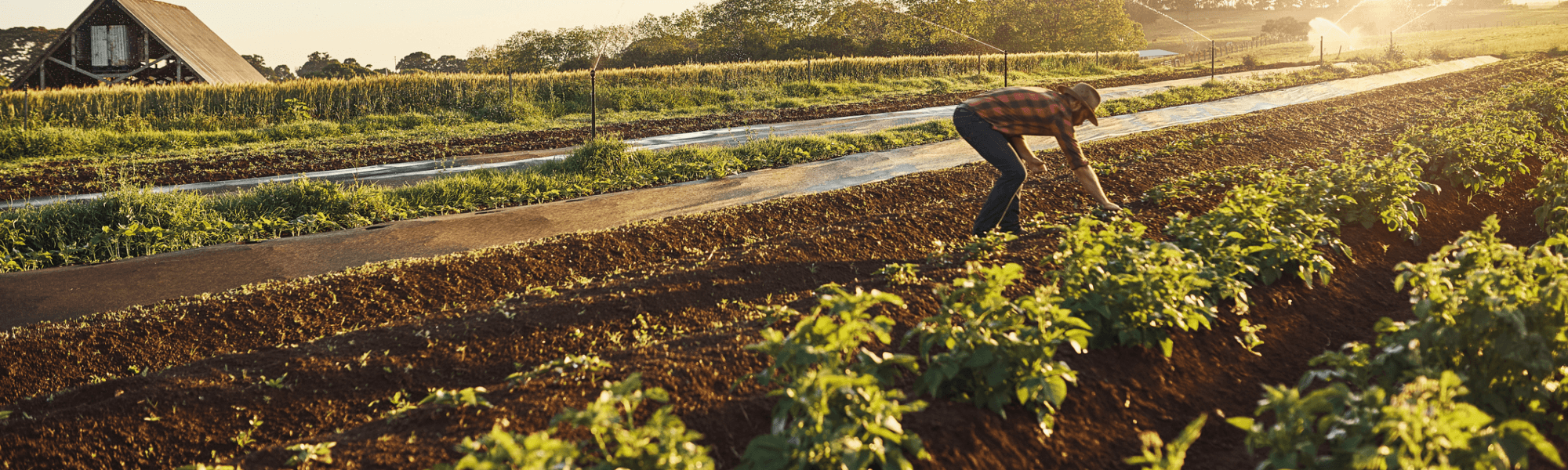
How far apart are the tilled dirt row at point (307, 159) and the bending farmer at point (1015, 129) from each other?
25.5 feet

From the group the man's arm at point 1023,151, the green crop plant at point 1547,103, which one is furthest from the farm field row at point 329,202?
the green crop plant at point 1547,103

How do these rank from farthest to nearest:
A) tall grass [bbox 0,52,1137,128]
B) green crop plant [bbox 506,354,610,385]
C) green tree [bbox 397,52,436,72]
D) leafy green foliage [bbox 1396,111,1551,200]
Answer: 1. green tree [bbox 397,52,436,72]
2. tall grass [bbox 0,52,1137,128]
3. leafy green foliage [bbox 1396,111,1551,200]
4. green crop plant [bbox 506,354,610,385]

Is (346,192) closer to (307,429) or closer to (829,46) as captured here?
(307,429)

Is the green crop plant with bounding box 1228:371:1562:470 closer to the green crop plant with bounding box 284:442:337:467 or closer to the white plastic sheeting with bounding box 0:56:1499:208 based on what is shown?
the green crop plant with bounding box 284:442:337:467

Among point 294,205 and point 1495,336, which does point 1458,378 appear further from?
point 294,205

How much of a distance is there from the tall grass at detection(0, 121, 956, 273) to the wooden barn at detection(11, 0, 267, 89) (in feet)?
66.3

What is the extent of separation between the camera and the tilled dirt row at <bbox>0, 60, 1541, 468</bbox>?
10.3 ft

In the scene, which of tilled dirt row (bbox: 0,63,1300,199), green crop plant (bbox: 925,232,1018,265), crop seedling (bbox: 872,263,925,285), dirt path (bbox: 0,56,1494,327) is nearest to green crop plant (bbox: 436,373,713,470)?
crop seedling (bbox: 872,263,925,285)

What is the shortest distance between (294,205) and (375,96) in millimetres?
12986

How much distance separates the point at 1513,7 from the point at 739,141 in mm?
129824

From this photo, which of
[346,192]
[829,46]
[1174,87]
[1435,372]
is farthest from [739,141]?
[829,46]

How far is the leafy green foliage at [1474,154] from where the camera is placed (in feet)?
22.8

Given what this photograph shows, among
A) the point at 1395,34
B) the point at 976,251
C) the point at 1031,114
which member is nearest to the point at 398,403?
the point at 976,251

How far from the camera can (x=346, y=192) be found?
8367 millimetres
